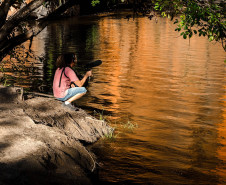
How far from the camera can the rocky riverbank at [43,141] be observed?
5.86 m

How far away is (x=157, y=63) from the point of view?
21109mm

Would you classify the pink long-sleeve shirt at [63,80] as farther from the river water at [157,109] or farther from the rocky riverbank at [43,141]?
the river water at [157,109]

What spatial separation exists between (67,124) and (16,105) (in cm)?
119

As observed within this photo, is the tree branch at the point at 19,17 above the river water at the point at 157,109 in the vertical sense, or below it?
above

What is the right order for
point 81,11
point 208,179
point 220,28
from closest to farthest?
point 208,179 → point 220,28 → point 81,11

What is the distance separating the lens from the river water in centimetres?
739

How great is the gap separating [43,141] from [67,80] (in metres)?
2.03

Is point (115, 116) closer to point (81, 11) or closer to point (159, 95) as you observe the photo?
point (159, 95)

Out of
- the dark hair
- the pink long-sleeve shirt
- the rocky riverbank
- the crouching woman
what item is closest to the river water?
the rocky riverbank

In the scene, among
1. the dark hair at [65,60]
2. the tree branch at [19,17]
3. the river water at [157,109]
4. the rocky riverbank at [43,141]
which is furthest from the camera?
the tree branch at [19,17]

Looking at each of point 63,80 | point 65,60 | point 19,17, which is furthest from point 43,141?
point 19,17

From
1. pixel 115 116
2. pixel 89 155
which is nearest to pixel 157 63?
pixel 115 116

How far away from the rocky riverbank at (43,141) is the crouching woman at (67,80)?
40 centimetres

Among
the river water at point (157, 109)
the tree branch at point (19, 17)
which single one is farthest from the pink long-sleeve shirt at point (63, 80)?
the tree branch at point (19, 17)
